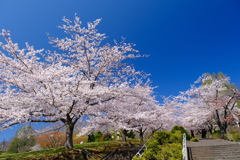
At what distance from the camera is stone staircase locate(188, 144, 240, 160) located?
11.0 metres

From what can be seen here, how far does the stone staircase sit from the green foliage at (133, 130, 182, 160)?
1276mm

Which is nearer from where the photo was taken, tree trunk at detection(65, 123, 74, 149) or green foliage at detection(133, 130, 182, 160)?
green foliage at detection(133, 130, 182, 160)

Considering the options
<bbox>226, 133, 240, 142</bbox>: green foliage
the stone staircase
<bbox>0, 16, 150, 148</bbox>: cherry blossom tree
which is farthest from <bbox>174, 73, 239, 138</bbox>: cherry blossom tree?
<bbox>0, 16, 150, 148</bbox>: cherry blossom tree

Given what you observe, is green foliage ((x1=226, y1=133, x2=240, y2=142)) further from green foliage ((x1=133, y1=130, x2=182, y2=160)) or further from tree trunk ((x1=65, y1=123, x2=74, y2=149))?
tree trunk ((x1=65, y1=123, x2=74, y2=149))

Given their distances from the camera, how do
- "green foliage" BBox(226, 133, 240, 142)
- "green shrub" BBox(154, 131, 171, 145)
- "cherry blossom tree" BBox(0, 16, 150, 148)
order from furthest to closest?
"green foliage" BBox(226, 133, 240, 142)
"green shrub" BBox(154, 131, 171, 145)
"cherry blossom tree" BBox(0, 16, 150, 148)

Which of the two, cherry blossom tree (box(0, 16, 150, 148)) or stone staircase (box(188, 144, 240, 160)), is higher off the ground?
cherry blossom tree (box(0, 16, 150, 148))

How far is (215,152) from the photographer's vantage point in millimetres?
12023

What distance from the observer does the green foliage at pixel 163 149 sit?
9.88 meters

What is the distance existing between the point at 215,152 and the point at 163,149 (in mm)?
4764

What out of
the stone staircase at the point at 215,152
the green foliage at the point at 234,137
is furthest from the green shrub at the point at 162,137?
the green foliage at the point at 234,137

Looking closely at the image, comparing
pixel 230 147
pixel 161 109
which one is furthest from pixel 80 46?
pixel 161 109

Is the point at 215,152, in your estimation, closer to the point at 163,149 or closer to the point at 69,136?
the point at 163,149

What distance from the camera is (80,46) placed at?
40.3 ft

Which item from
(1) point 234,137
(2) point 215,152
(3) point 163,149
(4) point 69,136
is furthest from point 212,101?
(4) point 69,136
